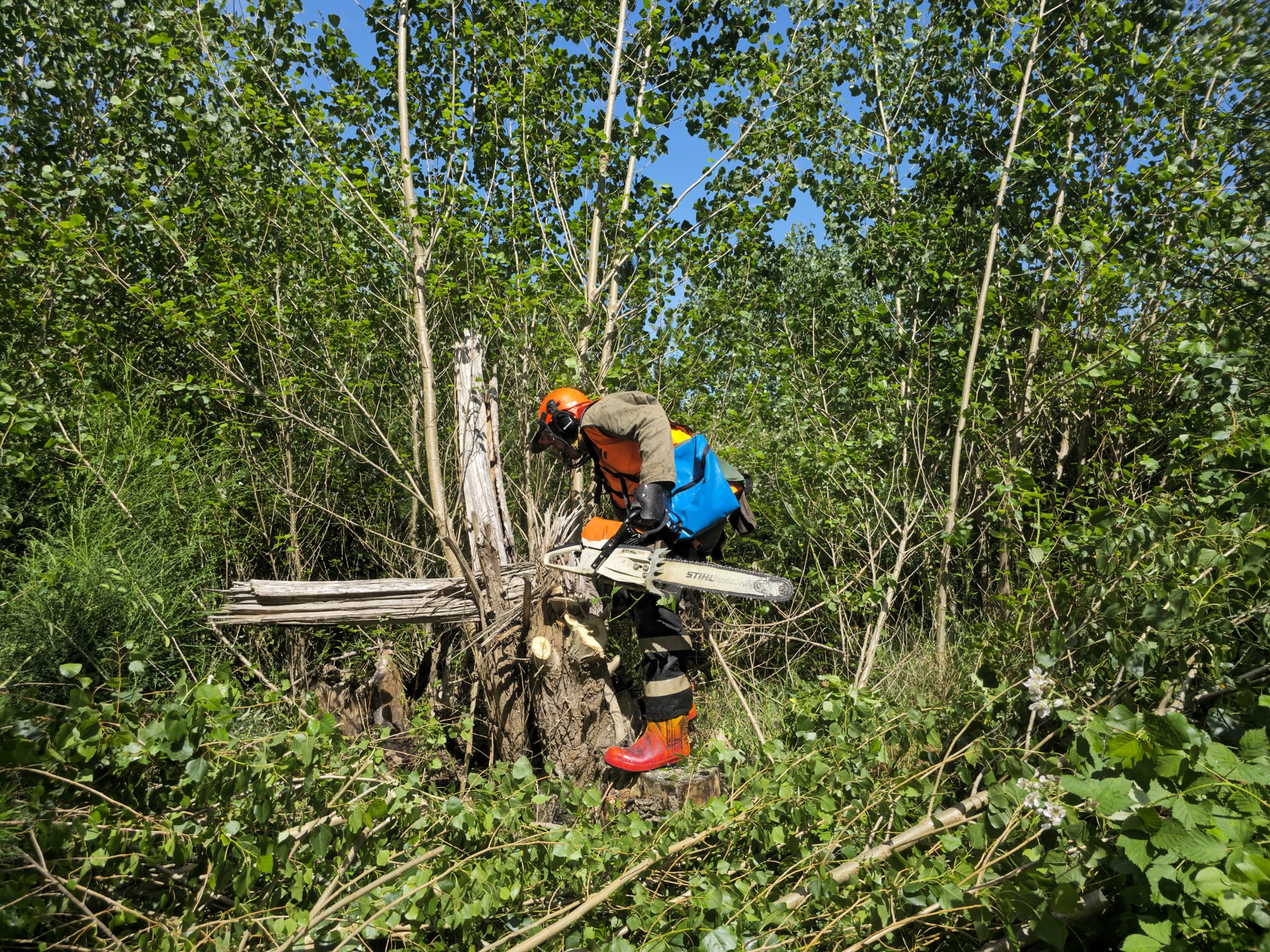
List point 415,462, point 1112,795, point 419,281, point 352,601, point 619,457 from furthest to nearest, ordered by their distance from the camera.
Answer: point 415,462
point 419,281
point 619,457
point 352,601
point 1112,795

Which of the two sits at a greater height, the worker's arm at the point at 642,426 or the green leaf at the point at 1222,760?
the worker's arm at the point at 642,426

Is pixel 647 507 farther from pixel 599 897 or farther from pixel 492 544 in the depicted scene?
pixel 599 897

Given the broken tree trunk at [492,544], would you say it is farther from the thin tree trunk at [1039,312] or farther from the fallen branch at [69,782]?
the thin tree trunk at [1039,312]

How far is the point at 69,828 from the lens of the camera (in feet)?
4.56

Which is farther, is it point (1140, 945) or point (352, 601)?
point (352, 601)

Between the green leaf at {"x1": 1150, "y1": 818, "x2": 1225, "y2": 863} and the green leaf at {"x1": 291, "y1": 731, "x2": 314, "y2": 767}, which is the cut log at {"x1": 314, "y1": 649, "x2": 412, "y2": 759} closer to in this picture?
the green leaf at {"x1": 291, "y1": 731, "x2": 314, "y2": 767}

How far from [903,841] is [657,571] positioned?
1.70 metres

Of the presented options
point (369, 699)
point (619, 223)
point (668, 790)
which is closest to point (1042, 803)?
point (668, 790)

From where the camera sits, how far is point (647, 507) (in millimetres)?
3205

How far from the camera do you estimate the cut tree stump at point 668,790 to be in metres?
2.98

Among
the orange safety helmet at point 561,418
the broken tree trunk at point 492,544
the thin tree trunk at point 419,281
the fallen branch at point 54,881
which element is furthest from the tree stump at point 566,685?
the fallen branch at point 54,881

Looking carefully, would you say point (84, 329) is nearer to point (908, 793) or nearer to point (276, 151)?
point (276, 151)

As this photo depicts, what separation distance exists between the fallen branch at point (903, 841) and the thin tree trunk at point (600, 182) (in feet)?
10.9

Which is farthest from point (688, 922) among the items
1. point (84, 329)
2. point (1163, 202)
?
point (84, 329)
